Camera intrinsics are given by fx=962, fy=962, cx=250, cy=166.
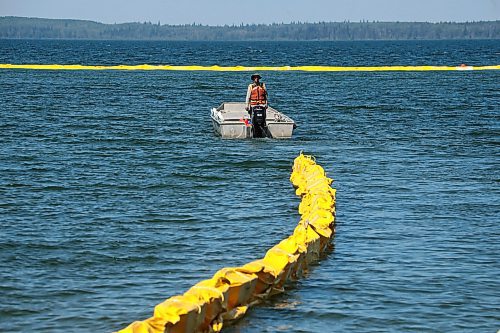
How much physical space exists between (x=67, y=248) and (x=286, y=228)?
4504mm

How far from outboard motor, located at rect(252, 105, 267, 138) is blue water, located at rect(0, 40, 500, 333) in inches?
12.6

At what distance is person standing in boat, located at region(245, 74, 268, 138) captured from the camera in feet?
102

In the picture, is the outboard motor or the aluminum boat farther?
the aluminum boat

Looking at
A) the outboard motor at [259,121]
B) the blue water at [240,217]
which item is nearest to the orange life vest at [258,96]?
the outboard motor at [259,121]

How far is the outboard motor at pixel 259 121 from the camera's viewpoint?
104ft

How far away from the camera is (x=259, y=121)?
32.3 m

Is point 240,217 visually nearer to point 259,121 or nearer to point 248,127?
point 259,121

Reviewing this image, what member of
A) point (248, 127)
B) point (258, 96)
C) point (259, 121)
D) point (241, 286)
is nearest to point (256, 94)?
point (258, 96)

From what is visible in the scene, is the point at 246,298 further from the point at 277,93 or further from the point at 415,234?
the point at 277,93

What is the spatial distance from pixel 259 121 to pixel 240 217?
40.7 ft

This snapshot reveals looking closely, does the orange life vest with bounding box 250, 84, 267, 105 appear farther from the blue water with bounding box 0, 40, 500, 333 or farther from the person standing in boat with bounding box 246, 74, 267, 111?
the blue water with bounding box 0, 40, 500, 333

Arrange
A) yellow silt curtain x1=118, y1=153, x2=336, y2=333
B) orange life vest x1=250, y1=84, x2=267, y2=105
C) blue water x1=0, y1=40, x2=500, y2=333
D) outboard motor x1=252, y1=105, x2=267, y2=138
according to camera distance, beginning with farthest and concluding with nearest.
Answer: outboard motor x1=252, y1=105, x2=267, y2=138, orange life vest x1=250, y1=84, x2=267, y2=105, blue water x1=0, y1=40, x2=500, y2=333, yellow silt curtain x1=118, y1=153, x2=336, y2=333

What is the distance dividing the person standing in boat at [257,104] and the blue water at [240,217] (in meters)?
0.53

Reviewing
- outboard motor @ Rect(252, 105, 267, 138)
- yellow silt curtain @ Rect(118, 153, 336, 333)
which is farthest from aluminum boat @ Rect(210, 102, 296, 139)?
yellow silt curtain @ Rect(118, 153, 336, 333)
